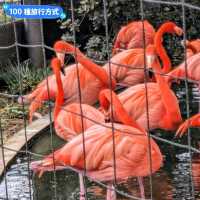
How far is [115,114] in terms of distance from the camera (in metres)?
3.36

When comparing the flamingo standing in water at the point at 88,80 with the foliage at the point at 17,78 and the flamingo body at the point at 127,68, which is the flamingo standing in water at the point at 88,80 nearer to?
the flamingo body at the point at 127,68

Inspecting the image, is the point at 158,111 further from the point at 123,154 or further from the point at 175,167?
the point at 123,154

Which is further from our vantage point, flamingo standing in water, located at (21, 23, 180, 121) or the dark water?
flamingo standing in water, located at (21, 23, 180, 121)

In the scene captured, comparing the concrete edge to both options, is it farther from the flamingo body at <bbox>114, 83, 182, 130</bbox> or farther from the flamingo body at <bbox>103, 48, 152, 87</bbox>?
the flamingo body at <bbox>114, 83, 182, 130</bbox>

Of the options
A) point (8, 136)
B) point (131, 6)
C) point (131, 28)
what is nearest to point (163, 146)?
point (8, 136)

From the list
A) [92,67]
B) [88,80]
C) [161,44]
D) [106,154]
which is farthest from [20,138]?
[106,154]

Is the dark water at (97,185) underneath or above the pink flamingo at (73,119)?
underneath

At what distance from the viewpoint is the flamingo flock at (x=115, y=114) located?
→ 9.33 feet

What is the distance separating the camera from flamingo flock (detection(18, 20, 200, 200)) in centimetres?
284

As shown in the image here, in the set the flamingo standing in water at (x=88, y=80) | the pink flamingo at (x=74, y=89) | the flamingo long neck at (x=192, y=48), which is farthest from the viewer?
the flamingo long neck at (x=192, y=48)

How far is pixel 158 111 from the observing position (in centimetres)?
377

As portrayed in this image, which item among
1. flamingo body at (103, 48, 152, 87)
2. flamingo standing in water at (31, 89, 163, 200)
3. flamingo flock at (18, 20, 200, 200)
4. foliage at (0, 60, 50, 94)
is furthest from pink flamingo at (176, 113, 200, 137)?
foliage at (0, 60, 50, 94)

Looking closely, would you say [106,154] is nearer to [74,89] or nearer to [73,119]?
[73,119]

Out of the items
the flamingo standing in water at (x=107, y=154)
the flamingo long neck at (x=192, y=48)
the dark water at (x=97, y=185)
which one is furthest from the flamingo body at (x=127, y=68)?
the flamingo standing in water at (x=107, y=154)
